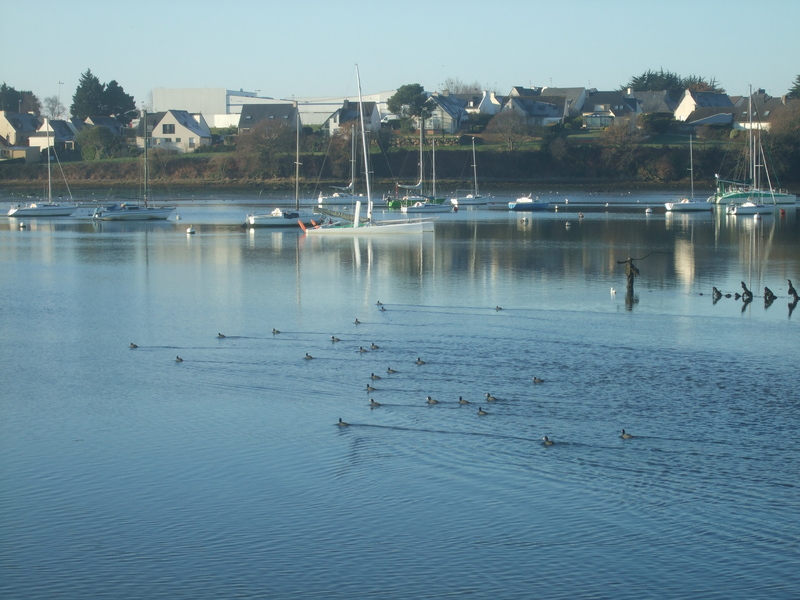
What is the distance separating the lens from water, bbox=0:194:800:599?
11.4 m

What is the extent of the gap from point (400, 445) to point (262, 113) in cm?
10445

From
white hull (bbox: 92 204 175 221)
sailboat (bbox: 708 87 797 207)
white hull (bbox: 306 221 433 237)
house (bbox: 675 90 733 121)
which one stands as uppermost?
house (bbox: 675 90 733 121)

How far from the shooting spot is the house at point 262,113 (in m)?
114

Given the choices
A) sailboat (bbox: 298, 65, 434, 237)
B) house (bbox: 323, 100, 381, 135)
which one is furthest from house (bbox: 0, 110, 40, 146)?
sailboat (bbox: 298, 65, 434, 237)

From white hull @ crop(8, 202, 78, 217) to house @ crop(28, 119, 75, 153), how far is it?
38.3m

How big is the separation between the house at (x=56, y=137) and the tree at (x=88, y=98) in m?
7.01

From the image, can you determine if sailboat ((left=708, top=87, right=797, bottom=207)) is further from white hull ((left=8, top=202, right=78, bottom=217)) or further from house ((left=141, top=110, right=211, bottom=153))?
house ((left=141, top=110, right=211, bottom=153))

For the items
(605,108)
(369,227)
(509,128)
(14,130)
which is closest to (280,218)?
(369,227)

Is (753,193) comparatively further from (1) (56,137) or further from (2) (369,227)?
(1) (56,137)

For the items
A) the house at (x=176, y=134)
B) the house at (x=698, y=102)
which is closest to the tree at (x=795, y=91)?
the house at (x=698, y=102)

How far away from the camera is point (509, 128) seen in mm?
106000

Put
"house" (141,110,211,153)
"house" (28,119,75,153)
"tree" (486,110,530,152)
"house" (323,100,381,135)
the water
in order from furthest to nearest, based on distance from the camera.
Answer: "house" (141,110,211,153)
"house" (28,119,75,153)
"house" (323,100,381,135)
"tree" (486,110,530,152)
the water

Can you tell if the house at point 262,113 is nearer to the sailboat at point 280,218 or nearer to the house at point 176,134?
the house at point 176,134

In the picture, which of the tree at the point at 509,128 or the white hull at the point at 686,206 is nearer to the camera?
the white hull at the point at 686,206
